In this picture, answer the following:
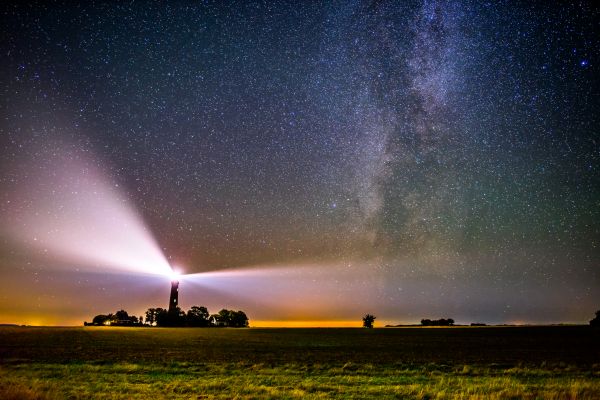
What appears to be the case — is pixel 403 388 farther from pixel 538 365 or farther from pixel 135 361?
pixel 135 361

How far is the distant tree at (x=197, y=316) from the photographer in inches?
7151

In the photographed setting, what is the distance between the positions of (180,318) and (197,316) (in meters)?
8.18

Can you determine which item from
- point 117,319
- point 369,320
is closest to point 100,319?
point 117,319

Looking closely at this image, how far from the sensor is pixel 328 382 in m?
19.5

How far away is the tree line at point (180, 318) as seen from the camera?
178125mm

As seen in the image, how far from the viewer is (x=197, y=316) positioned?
184m

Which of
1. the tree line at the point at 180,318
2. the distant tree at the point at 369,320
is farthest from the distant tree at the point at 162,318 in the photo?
the distant tree at the point at 369,320

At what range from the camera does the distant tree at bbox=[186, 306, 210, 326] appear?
596ft

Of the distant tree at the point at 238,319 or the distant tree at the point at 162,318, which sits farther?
the distant tree at the point at 238,319

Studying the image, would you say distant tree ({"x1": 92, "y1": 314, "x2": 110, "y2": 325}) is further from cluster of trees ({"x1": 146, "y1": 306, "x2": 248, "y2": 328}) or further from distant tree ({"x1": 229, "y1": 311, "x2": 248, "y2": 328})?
distant tree ({"x1": 229, "y1": 311, "x2": 248, "y2": 328})

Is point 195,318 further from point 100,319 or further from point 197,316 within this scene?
point 100,319

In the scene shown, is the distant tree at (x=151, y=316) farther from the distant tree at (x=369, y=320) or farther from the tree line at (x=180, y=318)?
the distant tree at (x=369, y=320)

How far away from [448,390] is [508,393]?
2.30 meters

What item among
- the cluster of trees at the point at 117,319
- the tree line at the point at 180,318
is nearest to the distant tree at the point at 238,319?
the tree line at the point at 180,318
